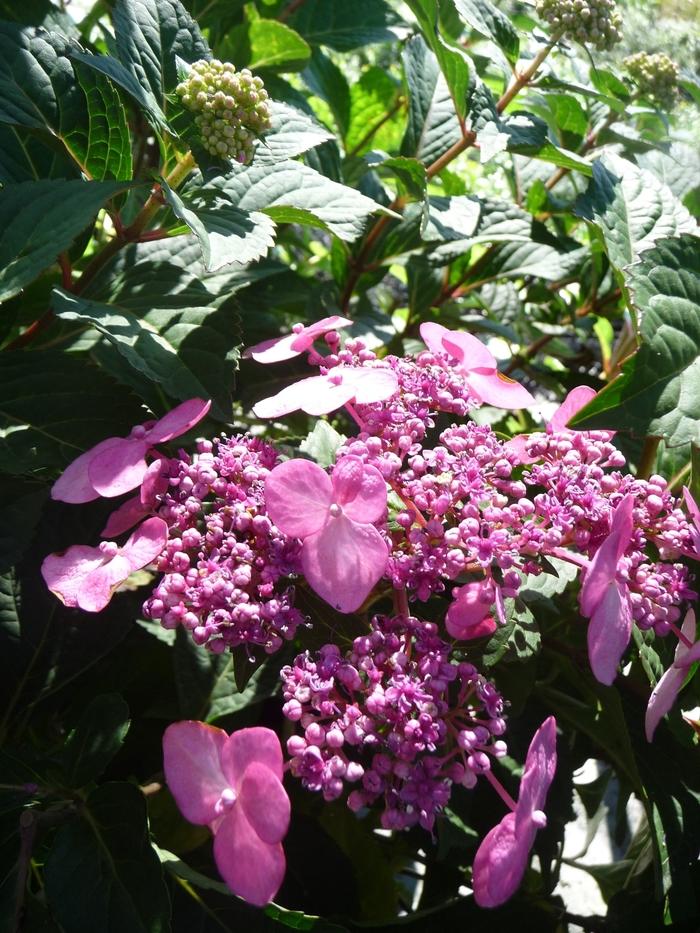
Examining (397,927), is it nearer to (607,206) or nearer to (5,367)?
(5,367)

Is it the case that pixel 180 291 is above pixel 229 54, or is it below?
below

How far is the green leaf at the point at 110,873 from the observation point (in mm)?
643

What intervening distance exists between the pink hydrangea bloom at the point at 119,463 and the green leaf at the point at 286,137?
0.92 ft

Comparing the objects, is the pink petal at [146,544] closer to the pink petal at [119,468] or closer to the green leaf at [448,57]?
the pink petal at [119,468]

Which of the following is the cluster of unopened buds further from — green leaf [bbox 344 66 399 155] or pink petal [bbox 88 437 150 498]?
green leaf [bbox 344 66 399 155]

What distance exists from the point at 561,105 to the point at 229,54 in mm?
452

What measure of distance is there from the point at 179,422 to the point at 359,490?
→ 169 millimetres

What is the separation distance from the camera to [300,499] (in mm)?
546

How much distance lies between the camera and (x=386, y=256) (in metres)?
1.12

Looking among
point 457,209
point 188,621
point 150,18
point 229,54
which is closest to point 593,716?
point 188,621

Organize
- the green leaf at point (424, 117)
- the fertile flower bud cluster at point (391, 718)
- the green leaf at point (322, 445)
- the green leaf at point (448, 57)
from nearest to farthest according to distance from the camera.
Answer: the fertile flower bud cluster at point (391, 718) → the green leaf at point (322, 445) → the green leaf at point (448, 57) → the green leaf at point (424, 117)

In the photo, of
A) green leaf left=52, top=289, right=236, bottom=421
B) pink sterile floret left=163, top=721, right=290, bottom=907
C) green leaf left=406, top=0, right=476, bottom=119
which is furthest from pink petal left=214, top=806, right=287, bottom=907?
green leaf left=406, top=0, right=476, bottom=119

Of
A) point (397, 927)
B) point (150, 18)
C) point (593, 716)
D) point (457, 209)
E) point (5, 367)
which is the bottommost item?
point (397, 927)

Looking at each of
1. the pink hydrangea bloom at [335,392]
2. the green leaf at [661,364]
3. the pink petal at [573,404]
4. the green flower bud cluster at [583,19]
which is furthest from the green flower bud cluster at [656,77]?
the pink hydrangea bloom at [335,392]
